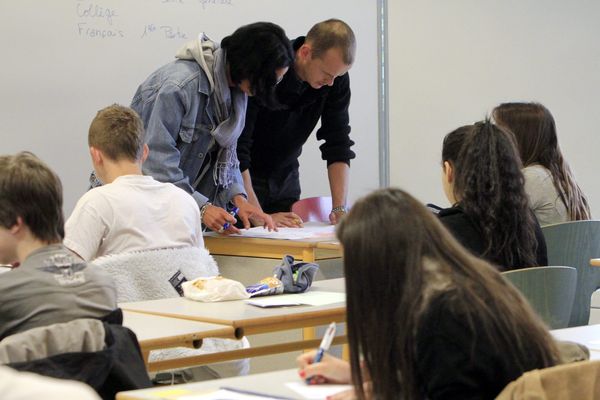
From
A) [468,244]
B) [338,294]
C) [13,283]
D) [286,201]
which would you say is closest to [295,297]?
[338,294]

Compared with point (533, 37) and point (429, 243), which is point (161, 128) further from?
point (533, 37)

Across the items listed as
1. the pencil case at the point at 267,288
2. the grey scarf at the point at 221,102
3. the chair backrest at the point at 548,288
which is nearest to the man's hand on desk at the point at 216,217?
the grey scarf at the point at 221,102

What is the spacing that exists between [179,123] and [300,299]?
4.32ft

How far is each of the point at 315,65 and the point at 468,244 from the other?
1.97 meters

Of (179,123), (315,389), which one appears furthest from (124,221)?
(315,389)

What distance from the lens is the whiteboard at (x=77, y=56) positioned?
445 centimetres

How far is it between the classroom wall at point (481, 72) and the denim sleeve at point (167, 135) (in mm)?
2421

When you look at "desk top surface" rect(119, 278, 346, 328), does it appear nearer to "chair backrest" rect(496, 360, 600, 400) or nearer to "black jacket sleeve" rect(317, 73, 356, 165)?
"chair backrest" rect(496, 360, 600, 400)

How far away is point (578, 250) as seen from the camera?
11.6 feet

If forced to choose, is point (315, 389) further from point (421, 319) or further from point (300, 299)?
point (300, 299)

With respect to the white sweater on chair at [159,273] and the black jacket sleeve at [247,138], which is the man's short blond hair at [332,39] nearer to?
the black jacket sleeve at [247,138]

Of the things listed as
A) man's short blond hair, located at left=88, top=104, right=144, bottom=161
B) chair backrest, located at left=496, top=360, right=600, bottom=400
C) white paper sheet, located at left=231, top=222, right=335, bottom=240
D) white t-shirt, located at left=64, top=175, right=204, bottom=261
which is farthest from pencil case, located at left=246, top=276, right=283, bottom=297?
chair backrest, located at left=496, top=360, right=600, bottom=400

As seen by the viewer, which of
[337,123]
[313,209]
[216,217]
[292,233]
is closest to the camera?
[216,217]

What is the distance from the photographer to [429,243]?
1.56 m
